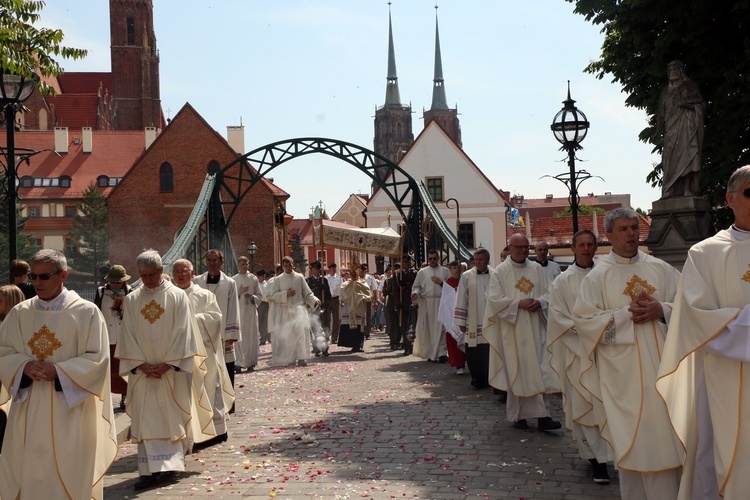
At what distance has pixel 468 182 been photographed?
58.1m

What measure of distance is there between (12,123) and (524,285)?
5.98m

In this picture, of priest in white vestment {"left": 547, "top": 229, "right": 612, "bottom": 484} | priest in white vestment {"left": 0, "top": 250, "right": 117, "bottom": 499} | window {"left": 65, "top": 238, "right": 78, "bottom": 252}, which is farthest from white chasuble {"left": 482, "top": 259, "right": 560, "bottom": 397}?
window {"left": 65, "top": 238, "right": 78, "bottom": 252}

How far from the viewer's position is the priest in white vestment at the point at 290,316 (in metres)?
16.9

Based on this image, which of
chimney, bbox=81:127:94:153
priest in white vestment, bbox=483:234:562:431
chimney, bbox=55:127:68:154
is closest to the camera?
priest in white vestment, bbox=483:234:562:431

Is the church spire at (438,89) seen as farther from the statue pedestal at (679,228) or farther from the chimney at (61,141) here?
the statue pedestal at (679,228)

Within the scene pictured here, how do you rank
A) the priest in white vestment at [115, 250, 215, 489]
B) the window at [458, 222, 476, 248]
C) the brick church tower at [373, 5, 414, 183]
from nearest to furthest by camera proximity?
the priest in white vestment at [115, 250, 215, 489] → the window at [458, 222, 476, 248] → the brick church tower at [373, 5, 414, 183]

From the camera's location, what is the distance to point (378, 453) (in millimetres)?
8133

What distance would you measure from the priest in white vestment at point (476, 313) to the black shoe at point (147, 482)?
599 centimetres

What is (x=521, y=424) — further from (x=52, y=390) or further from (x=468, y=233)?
(x=468, y=233)

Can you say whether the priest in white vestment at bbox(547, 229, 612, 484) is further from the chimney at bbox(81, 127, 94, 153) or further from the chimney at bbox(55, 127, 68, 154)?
the chimney at bbox(55, 127, 68, 154)

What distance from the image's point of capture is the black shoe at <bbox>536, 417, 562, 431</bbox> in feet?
29.7

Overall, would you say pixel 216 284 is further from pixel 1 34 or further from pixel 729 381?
pixel 729 381

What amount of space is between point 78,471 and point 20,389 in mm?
632

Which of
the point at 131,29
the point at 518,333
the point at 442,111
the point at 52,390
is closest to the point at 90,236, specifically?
the point at 131,29
